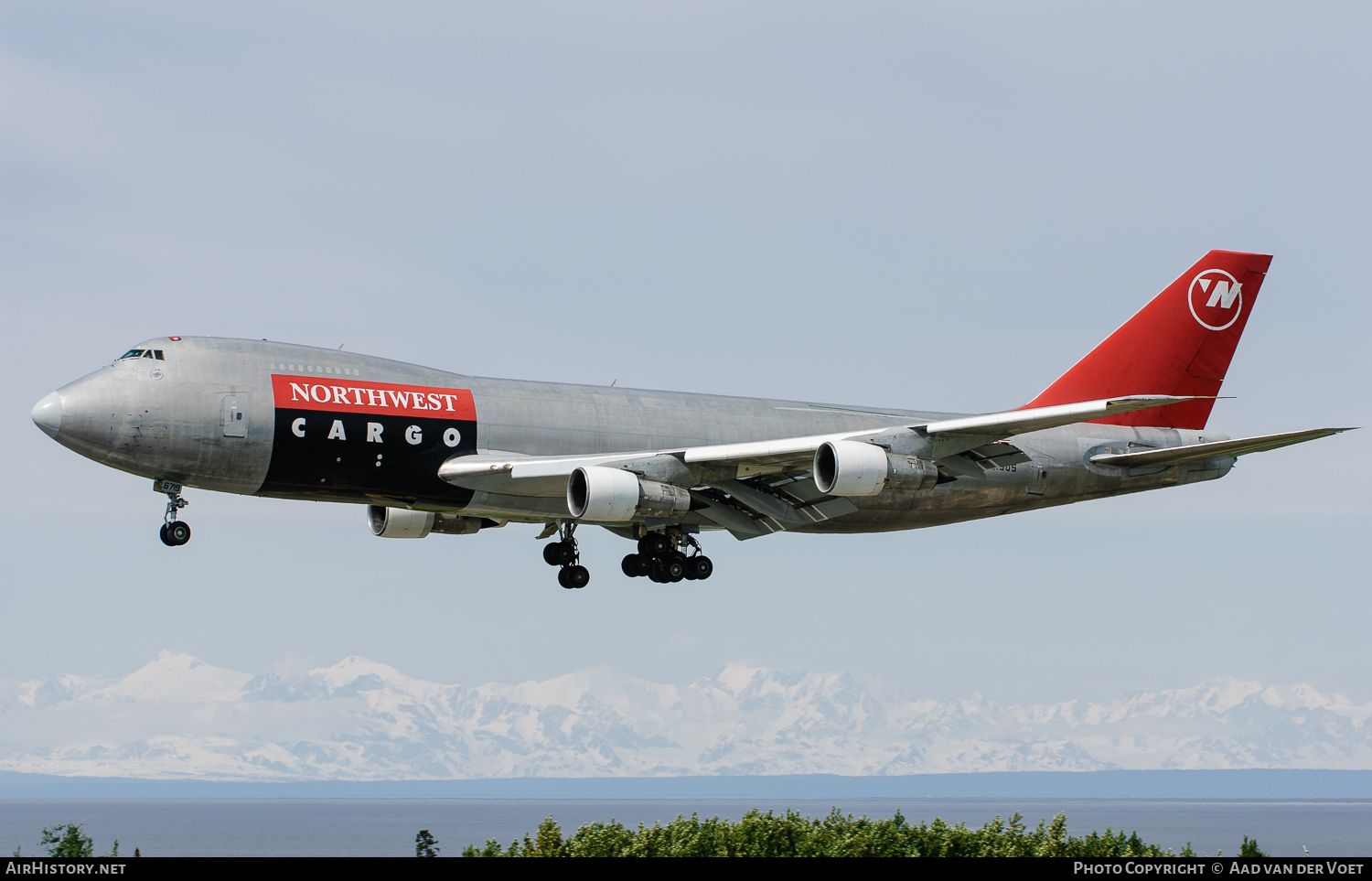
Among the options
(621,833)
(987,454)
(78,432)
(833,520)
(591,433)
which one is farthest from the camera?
(621,833)

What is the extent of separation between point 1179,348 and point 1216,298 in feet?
7.38

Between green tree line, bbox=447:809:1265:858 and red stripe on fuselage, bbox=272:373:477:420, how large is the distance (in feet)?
64.0

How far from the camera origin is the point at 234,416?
3431cm

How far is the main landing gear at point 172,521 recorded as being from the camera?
35.2 metres

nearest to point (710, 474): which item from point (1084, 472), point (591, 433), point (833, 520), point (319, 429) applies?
point (591, 433)

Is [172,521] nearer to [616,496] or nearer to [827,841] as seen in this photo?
[616,496]

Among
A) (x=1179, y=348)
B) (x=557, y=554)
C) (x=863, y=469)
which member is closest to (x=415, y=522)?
(x=557, y=554)

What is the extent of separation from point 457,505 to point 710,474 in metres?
6.96

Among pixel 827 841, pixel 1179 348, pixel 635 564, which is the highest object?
pixel 1179 348

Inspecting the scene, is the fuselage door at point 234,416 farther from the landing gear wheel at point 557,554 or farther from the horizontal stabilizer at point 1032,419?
the horizontal stabilizer at point 1032,419
